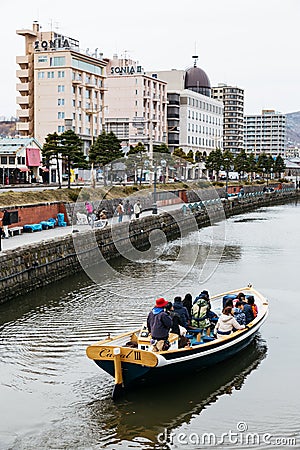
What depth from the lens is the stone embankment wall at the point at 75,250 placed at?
25391 millimetres

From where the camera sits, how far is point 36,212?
35.6m

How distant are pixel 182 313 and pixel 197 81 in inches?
4844

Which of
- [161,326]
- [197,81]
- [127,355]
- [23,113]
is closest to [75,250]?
[161,326]

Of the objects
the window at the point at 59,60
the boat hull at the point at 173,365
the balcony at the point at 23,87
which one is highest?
the window at the point at 59,60

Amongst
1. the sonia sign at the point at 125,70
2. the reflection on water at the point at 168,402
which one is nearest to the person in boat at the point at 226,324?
the reflection on water at the point at 168,402

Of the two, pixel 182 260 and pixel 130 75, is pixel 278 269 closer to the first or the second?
pixel 182 260

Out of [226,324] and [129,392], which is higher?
[226,324]

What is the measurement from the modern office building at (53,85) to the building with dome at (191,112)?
87.1 ft

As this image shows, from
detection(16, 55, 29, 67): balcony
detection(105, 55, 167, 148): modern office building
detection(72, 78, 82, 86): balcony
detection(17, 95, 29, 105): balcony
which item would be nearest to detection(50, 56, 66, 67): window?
detection(72, 78, 82, 86): balcony

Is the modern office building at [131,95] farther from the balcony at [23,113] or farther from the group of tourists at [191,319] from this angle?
the group of tourists at [191,319]

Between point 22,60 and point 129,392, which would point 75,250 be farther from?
point 22,60

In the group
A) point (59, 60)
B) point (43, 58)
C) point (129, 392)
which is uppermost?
point (43, 58)

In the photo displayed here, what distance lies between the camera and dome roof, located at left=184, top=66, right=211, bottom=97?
135500 mm

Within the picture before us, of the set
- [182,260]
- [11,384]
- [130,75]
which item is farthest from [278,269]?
[130,75]
